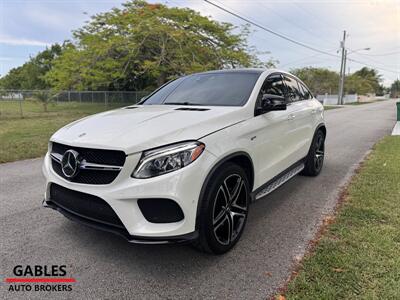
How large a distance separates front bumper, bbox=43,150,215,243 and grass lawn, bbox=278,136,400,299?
99 centimetres

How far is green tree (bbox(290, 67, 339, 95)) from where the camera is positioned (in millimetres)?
55278

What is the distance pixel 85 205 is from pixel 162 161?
80 centimetres

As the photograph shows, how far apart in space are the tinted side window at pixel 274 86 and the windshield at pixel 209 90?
158 mm

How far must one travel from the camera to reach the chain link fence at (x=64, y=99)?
2003 centimetres

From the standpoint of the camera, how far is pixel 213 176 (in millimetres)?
2609

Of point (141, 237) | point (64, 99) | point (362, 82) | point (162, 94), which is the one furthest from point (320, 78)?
point (141, 237)

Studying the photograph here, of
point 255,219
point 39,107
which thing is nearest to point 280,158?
point 255,219

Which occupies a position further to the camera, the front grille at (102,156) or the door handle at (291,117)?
the door handle at (291,117)

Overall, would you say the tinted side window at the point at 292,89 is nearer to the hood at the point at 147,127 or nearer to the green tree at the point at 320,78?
the hood at the point at 147,127

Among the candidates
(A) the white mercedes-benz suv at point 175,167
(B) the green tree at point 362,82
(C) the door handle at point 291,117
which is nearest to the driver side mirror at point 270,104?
(A) the white mercedes-benz suv at point 175,167

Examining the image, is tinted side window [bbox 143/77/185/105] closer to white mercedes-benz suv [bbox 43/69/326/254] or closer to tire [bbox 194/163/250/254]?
white mercedes-benz suv [bbox 43/69/326/254]

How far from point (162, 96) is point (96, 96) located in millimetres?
19225

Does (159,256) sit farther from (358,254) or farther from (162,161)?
(358,254)

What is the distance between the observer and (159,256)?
2922mm
